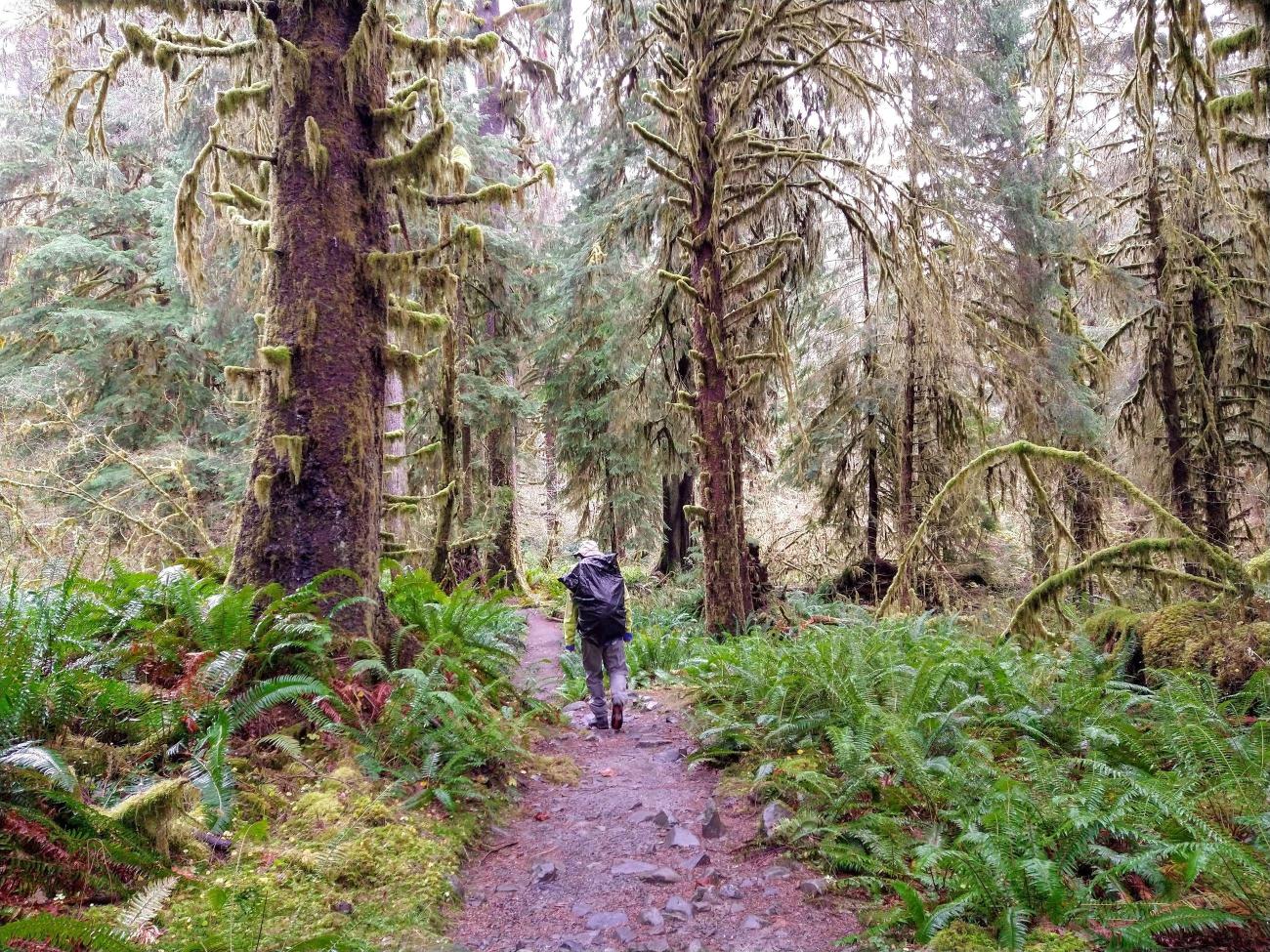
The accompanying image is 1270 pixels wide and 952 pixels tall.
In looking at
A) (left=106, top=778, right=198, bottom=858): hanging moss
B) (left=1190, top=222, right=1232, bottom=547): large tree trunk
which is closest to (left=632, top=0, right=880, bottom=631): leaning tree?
(left=1190, top=222, right=1232, bottom=547): large tree trunk

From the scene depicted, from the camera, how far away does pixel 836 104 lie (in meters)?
8.61

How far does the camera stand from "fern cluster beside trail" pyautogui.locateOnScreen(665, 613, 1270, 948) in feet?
8.60

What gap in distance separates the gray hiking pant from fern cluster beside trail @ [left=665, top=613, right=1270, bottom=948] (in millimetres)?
1185

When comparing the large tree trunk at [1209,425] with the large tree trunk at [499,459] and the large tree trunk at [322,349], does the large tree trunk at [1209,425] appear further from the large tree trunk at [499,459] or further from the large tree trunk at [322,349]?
the large tree trunk at [499,459]

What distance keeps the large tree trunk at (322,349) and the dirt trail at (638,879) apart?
1.95m

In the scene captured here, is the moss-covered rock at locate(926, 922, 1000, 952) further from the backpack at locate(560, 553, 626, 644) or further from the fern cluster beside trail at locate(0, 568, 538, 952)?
the backpack at locate(560, 553, 626, 644)

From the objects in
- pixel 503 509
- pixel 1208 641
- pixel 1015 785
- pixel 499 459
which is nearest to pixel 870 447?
pixel 1208 641

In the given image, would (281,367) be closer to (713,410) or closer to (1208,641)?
(713,410)

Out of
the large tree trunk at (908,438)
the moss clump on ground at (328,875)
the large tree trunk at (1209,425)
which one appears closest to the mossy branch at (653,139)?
the large tree trunk at (908,438)

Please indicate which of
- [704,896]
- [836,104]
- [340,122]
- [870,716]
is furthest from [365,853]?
[836,104]

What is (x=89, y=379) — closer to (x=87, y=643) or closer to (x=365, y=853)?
(x=87, y=643)

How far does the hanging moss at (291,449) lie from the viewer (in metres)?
4.88

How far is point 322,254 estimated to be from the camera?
5.16 m

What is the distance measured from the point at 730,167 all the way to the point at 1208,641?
6921 millimetres
